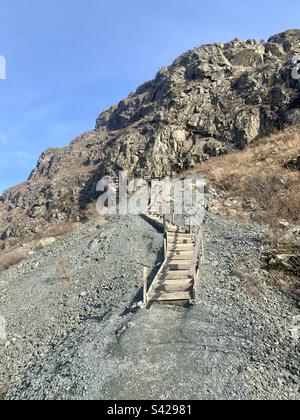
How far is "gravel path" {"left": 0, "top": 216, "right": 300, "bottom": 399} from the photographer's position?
339 inches

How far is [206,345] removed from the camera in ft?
32.0

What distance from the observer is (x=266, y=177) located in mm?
23062

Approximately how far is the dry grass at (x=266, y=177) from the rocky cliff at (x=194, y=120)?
4510mm

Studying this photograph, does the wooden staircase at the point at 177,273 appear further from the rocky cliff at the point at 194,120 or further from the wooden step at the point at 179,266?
the rocky cliff at the point at 194,120

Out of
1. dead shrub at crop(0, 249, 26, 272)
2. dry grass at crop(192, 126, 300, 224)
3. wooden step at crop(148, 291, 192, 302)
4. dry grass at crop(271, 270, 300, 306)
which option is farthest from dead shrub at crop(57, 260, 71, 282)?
dry grass at crop(192, 126, 300, 224)

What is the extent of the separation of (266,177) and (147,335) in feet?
50.6

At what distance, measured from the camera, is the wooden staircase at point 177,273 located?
40.1 feet

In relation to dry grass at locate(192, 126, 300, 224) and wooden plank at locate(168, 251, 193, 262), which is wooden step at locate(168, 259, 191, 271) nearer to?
wooden plank at locate(168, 251, 193, 262)

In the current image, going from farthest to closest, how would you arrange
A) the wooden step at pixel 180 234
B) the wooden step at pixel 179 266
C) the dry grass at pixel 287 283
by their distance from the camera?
1. the wooden step at pixel 180 234
2. the wooden step at pixel 179 266
3. the dry grass at pixel 287 283

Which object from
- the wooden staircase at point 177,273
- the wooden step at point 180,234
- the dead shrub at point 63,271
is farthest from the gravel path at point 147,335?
the wooden step at point 180,234

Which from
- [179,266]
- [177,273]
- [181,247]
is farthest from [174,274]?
[181,247]

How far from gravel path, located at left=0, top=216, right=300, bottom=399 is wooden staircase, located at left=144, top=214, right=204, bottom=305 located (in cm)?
48
